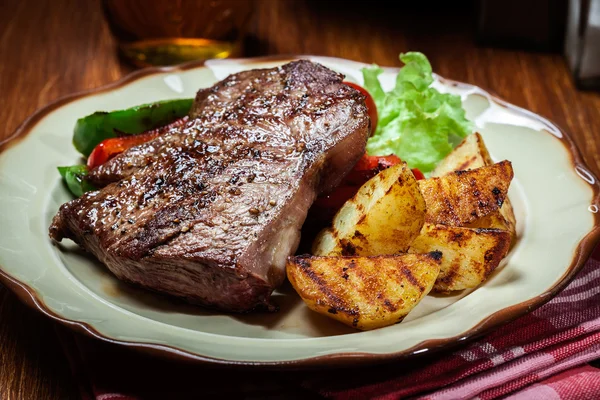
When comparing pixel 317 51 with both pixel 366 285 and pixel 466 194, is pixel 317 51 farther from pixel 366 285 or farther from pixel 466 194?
pixel 366 285

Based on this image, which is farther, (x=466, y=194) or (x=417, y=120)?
(x=417, y=120)

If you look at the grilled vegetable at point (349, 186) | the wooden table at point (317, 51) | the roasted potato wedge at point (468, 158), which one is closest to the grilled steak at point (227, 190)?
the grilled vegetable at point (349, 186)

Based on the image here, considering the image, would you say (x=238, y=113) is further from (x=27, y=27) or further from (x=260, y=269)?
(x=27, y=27)

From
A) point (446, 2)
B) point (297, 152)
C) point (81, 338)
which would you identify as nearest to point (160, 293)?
point (81, 338)

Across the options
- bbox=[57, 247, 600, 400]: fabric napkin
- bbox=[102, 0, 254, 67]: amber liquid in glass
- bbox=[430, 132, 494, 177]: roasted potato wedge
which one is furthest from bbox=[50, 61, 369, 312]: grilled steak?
bbox=[102, 0, 254, 67]: amber liquid in glass

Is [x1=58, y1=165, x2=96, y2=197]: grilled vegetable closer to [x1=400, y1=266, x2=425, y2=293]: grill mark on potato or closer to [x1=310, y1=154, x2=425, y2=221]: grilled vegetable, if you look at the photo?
[x1=310, y1=154, x2=425, y2=221]: grilled vegetable

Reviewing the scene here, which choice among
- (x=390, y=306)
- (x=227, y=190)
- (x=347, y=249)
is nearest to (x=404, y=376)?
(x=390, y=306)
